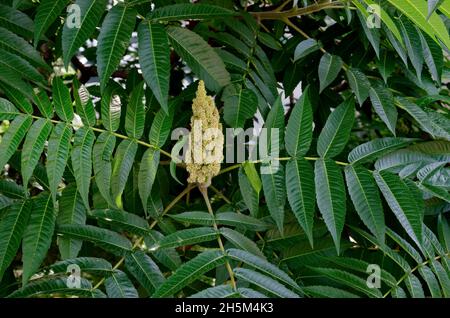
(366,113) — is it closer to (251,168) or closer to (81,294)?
(251,168)

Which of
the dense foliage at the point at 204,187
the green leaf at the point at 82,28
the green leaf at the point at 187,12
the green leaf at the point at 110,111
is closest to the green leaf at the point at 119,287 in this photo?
the dense foliage at the point at 204,187

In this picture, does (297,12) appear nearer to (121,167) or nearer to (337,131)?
(337,131)

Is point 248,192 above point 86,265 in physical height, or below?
above

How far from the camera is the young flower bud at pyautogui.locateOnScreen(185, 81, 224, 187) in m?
1.25

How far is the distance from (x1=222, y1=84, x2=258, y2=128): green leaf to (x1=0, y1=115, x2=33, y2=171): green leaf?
1.37ft

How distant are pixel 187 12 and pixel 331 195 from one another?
1.51 ft

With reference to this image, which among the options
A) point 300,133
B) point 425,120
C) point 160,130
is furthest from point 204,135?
point 425,120

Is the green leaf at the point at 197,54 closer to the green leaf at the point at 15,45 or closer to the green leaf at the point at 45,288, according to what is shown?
the green leaf at the point at 15,45

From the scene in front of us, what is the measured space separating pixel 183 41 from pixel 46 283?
549mm

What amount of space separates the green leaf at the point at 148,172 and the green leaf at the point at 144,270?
0.12 metres

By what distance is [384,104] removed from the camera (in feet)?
4.58

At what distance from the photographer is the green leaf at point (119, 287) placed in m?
1.13
